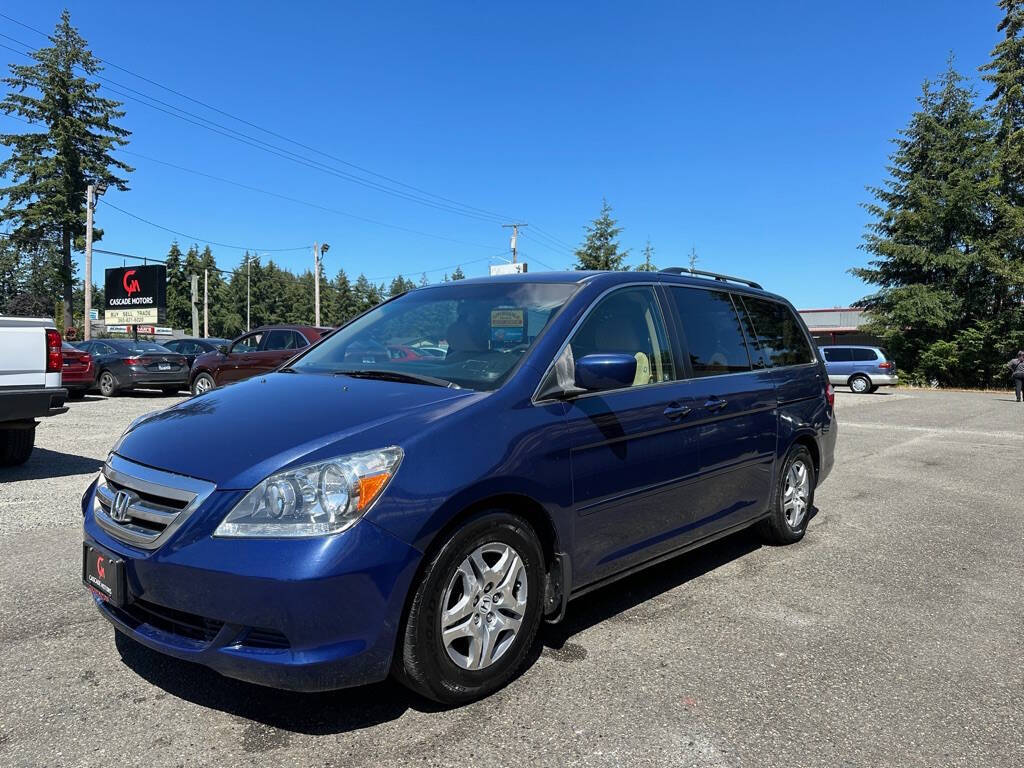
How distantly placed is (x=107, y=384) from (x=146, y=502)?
16.9 m

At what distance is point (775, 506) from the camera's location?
479 cm

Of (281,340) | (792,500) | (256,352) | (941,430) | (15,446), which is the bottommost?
(941,430)

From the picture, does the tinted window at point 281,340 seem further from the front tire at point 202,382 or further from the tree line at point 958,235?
the tree line at point 958,235

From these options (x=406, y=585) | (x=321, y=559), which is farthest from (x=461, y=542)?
(x=321, y=559)

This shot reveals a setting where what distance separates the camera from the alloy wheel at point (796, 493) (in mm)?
4941

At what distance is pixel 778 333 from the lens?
5160 millimetres

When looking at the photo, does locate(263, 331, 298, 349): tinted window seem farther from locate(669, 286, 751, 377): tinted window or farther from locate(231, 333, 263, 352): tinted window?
locate(669, 286, 751, 377): tinted window

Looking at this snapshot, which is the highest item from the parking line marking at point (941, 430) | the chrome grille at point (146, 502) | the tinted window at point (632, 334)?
the tinted window at point (632, 334)

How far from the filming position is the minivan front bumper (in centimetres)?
225

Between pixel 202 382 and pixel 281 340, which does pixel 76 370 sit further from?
pixel 281 340

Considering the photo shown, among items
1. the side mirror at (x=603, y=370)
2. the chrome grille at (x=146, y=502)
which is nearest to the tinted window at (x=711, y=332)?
the side mirror at (x=603, y=370)

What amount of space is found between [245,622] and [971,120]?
39.8 meters

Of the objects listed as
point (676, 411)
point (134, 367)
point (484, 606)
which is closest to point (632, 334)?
point (676, 411)

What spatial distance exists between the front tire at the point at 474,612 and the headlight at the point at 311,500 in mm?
363
